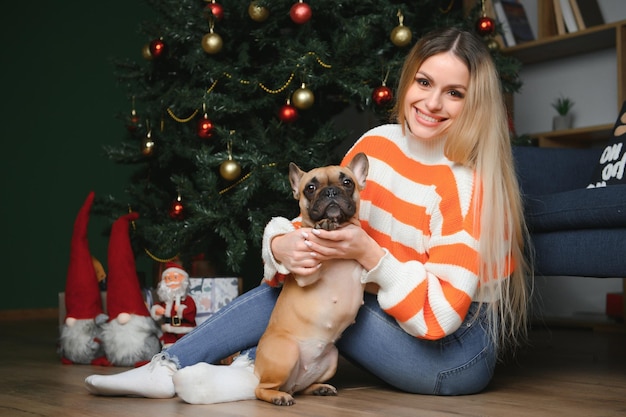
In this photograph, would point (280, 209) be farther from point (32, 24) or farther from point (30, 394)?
point (32, 24)

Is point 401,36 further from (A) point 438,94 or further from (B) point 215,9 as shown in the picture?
(A) point 438,94

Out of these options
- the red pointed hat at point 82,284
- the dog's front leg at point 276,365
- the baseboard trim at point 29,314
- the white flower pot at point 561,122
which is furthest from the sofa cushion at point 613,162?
the baseboard trim at point 29,314

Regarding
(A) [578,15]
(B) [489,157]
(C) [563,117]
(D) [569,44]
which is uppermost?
(A) [578,15]

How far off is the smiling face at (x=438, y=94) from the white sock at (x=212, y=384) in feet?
2.44

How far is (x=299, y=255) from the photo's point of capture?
171 centimetres

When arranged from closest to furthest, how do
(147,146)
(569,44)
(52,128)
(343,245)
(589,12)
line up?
1. (343,245)
2. (147,146)
3. (589,12)
4. (569,44)
5. (52,128)

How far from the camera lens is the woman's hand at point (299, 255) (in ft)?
5.59

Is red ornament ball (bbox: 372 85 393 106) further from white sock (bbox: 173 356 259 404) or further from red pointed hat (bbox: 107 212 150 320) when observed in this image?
white sock (bbox: 173 356 259 404)

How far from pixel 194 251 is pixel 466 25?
4.90 ft

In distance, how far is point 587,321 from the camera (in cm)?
390

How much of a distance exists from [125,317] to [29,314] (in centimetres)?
219

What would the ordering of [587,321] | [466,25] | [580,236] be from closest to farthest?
[580,236], [466,25], [587,321]

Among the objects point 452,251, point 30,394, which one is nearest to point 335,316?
point 452,251

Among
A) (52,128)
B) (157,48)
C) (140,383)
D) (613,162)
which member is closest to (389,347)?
(140,383)
